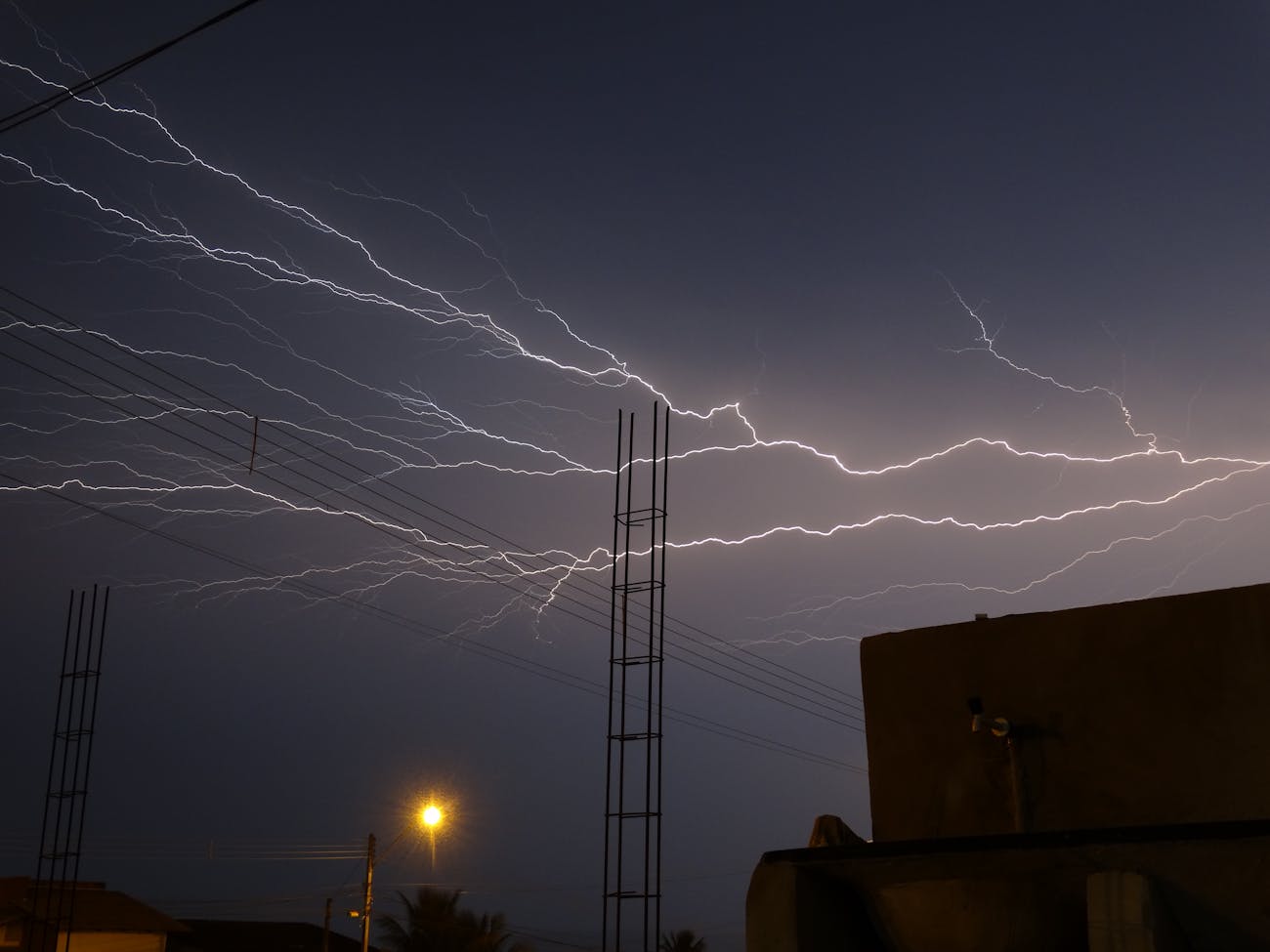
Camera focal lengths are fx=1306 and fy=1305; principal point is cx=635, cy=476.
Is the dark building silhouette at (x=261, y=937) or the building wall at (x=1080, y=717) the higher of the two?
the building wall at (x=1080, y=717)

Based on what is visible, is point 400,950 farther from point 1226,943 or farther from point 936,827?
point 1226,943

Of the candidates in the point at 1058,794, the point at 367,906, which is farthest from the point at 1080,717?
the point at 367,906

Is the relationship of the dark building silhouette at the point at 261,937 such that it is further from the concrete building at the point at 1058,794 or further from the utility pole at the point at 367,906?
the concrete building at the point at 1058,794

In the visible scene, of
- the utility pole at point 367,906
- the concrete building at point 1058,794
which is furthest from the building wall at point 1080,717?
the utility pole at point 367,906

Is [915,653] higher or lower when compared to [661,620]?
lower

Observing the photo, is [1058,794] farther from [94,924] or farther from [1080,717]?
[94,924]

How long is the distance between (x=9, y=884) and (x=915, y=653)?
22.8m

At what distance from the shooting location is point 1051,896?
593cm

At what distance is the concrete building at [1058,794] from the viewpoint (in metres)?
5.61

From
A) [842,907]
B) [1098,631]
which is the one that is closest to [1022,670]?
[1098,631]

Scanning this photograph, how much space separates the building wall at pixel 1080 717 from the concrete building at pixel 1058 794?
0.01 metres

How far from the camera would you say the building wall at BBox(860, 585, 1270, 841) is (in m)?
9.15

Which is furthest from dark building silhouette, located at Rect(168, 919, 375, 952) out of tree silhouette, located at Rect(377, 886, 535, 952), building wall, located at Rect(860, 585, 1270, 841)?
building wall, located at Rect(860, 585, 1270, 841)

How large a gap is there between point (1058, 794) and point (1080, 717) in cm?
60
